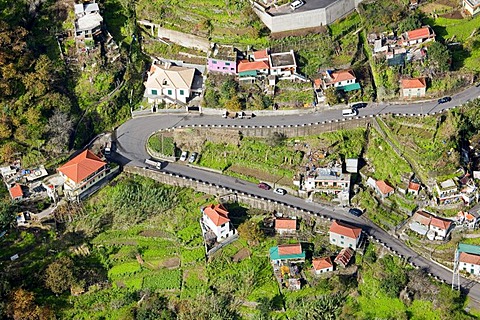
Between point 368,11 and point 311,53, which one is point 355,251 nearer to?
point 311,53

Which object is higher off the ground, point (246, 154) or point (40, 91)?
point (40, 91)

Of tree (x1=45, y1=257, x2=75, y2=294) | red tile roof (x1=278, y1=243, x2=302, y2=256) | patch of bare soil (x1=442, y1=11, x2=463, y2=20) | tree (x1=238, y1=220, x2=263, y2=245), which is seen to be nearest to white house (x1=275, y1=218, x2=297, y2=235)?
tree (x1=238, y1=220, x2=263, y2=245)

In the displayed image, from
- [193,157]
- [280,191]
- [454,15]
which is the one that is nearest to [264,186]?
[280,191]

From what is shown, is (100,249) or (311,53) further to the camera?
(311,53)

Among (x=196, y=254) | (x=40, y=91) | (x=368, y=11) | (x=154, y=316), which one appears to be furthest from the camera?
(x=368, y=11)

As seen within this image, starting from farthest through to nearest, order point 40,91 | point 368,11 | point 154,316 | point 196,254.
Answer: point 368,11, point 40,91, point 196,254, point 154,316

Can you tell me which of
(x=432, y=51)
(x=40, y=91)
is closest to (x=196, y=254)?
(x=40, y=91)

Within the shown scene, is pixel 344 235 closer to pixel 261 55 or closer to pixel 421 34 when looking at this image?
pixel 261 55
